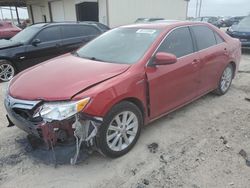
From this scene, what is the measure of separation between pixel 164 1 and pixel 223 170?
1666 centimetres

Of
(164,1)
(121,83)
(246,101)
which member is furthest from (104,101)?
(164,1)

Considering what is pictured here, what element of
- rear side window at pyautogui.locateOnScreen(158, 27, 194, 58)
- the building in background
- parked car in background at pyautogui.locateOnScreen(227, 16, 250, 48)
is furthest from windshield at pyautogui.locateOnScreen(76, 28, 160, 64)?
the building in background

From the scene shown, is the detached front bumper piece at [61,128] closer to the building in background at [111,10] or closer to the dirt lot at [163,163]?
the dirt lot at [163,163]

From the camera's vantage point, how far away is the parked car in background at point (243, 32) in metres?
10.5

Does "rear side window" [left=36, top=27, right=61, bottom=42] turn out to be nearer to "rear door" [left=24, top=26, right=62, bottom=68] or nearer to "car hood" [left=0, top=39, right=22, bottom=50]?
"rear door" [left=24, top=26, right=62, bottom=68]

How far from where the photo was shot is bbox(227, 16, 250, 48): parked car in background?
1054 cm

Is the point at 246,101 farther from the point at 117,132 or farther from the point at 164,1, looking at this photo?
the point at 164,1

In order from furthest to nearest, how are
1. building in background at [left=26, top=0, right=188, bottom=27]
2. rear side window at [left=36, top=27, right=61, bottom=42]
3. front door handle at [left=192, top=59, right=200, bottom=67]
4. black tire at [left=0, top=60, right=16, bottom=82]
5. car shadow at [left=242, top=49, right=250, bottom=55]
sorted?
building in background at [left=26, top=0, right=188, bottom=27], car shadow at [left=242, top=49, right=250, bottom=55], rear side window at [left=36, top=27, right=61, bottom=42], black tire at [left=0, top=60, right=16, bottom=82], front door handle at [left=192, top=59, right=200, bottom=67]

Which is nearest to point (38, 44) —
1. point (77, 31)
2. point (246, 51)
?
point (77, 31)

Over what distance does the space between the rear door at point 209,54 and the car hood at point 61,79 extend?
1.71 m

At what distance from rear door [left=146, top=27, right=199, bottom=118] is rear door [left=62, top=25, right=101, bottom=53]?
166 inches

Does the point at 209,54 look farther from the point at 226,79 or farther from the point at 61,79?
the point at 61,79

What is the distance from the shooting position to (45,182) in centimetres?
277

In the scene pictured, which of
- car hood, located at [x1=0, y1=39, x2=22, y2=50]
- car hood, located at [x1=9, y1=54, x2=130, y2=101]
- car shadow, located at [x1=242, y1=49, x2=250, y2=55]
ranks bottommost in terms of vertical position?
car shadow, located at [x1=242, y1=49, x2=250, y2=55]
